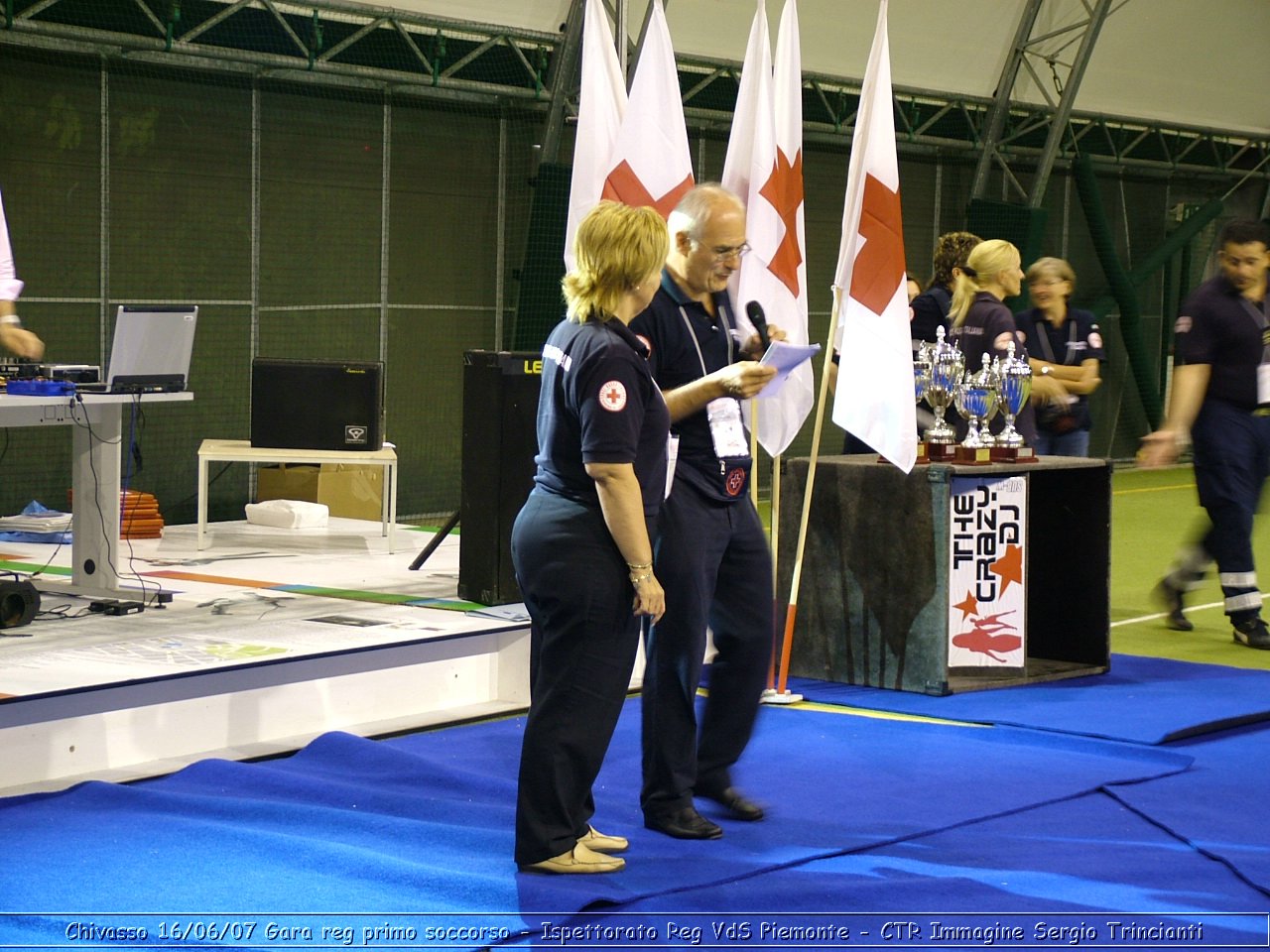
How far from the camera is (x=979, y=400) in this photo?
21.4 ft

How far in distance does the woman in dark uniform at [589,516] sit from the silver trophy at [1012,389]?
3019 millimetres

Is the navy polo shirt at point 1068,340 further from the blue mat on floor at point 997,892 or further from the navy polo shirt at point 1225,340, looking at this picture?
the blue mat on floor at point 997,892

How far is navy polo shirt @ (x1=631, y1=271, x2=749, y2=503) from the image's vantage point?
4.14 metres

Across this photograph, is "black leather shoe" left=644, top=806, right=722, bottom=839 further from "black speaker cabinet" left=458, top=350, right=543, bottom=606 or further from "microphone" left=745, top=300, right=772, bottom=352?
"black speaker cabinet" left=458, top=350, right=543, bottom=606

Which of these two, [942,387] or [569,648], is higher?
[942,387]

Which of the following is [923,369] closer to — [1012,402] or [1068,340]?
[1012,402]

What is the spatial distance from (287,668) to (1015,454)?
2928 millimetres

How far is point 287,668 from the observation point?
17.8ft

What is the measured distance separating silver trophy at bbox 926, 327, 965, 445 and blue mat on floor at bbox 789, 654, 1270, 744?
1.04 metres

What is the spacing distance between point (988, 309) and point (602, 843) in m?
3.69

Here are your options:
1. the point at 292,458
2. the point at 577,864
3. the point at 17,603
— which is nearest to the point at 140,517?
the point at 292,458

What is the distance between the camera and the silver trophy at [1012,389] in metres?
A: 6.52

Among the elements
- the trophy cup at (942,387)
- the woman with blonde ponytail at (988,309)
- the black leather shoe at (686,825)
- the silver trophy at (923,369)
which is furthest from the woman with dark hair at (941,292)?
the black leather shoe at (686,825)

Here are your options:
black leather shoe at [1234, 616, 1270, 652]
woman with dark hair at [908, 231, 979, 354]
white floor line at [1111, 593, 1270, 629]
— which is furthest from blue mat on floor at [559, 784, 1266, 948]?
white floor line at [1111, 593, 1270, 629]
